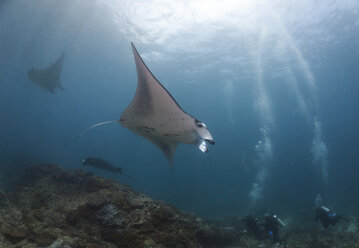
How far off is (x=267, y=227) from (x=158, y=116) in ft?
21.0

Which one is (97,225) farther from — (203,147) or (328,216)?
(328,216)

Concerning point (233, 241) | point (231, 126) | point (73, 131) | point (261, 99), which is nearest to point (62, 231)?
point (233, 241)

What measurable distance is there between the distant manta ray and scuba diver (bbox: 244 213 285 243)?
5.50 metres

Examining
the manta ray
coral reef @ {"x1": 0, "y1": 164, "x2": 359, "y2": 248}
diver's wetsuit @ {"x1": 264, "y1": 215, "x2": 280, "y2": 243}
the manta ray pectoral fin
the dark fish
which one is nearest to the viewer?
coral reef @ {"x1": 0, "y1": 164, "x2": 359, "y2": 248}

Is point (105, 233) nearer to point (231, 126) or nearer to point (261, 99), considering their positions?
point (261, 99)

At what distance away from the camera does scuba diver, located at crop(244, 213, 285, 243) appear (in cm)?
743

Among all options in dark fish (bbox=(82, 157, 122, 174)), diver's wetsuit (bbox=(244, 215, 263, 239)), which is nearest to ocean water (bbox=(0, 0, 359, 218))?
diver's wetsuit (bbox=(244, 215, 263, 239))

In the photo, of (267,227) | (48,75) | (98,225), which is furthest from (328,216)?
(48,75)

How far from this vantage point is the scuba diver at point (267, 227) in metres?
7.43

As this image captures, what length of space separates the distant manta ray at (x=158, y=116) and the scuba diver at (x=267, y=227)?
550 cm

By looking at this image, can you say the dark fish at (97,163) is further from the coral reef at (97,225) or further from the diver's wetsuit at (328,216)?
the diver's wetsuit at (328,216)

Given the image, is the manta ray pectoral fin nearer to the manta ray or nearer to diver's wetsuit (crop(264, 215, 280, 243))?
diver's wetsuit (crop(264, 215, 280, 243))

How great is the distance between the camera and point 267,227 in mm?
7531

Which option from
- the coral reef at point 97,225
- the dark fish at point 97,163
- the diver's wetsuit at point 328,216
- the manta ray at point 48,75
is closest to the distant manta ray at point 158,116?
the coral reef at point 97,225
